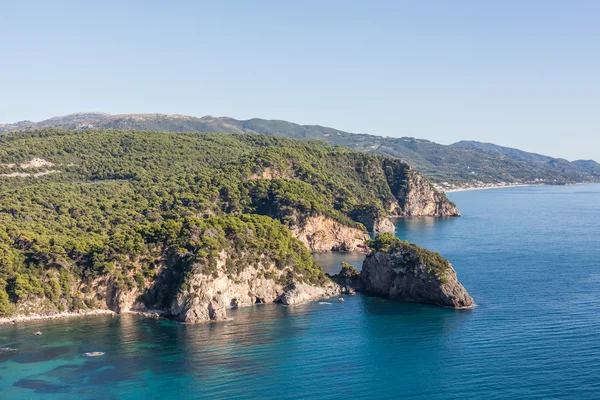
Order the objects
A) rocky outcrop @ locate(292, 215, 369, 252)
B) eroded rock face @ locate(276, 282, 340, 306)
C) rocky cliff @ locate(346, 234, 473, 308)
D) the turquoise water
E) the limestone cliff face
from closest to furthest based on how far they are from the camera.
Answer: the turquoise water
the limestone cliff face
rocky cliff @ locate(346, 234, 473, 308)
eroded rock face @ locate(276, 282, 340, 306)
rocky outcrop @ locate(292, 215, 369, 252)

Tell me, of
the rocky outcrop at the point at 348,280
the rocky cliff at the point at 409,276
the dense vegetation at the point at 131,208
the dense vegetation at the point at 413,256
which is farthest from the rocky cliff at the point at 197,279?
the dense vegetation at the point at 413,256

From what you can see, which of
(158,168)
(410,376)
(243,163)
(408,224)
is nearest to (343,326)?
(410,376)

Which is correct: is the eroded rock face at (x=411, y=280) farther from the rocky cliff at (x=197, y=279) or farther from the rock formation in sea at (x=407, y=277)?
the rocky cliff at (x=197, y=279)

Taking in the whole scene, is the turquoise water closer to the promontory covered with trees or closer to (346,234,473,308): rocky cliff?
(346,234,473,308): rocky cliff

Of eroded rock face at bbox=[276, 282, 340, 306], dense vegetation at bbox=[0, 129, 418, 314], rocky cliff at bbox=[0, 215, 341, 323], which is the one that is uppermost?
dense vegetation at bbox=[0, 129, 418, 314]

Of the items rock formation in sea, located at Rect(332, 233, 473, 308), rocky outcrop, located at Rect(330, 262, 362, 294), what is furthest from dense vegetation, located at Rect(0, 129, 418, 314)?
rock formation in sea, located at Rect(332, 233, 473, 308)

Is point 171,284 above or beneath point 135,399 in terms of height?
above

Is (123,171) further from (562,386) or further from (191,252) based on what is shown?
(562,386)

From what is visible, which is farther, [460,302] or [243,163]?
[243,163]

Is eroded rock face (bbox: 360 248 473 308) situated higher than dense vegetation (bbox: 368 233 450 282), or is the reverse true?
dense vegetation (bbox: 368 233 450 282)
